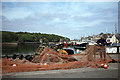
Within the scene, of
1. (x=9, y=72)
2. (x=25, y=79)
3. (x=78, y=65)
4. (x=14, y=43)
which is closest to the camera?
(x=25, y=79)

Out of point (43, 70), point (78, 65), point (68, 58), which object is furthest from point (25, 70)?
point (68, 58)

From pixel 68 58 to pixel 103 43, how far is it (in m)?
3.26

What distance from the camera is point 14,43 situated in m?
145

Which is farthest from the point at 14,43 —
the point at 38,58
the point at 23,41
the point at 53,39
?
the point at 38,58

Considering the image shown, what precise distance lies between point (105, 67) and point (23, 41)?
153341 millimetres

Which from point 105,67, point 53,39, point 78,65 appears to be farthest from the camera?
point 53,39

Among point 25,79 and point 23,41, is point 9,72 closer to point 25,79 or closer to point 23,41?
point 25,79

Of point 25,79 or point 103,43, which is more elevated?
point 103,43

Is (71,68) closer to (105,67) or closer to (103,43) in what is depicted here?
(105,67)

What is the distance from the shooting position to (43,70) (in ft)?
30.2

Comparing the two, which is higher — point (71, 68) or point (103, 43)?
point (103, 43)

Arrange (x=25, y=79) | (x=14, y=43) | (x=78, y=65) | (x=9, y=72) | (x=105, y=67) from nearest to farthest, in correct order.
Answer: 1. (x=25, y=79)
2. (x=9, y=72)
3. (x=105, y=67)
4. (x=78, y=65)
5. (x=14, y=43)

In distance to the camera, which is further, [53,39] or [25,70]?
[53,39]

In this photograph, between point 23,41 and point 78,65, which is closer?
point 78,65
